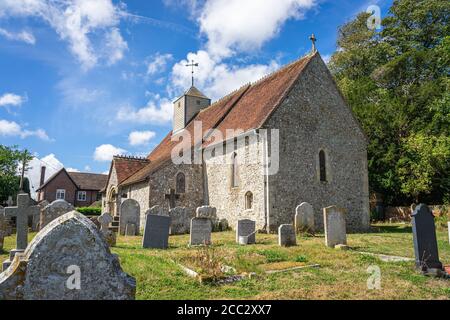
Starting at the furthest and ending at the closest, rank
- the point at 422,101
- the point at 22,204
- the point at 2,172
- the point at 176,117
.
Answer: the point at 2,172
the point at 176,117
the point at 422,101
the point at 22,204

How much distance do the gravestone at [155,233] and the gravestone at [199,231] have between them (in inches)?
39.1

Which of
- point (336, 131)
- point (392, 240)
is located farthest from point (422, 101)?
point (392, 240)

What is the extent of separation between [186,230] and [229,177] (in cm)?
400

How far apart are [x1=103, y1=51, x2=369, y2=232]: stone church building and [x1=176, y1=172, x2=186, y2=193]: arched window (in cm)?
6

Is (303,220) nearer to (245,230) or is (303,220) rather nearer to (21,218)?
(245,230)

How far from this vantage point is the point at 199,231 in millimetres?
12297

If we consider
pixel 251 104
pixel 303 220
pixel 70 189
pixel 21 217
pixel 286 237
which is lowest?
pixel 286 237

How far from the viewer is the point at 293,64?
69.2 feet

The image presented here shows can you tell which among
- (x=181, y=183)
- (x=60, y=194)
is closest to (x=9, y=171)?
(x=60, y=194)

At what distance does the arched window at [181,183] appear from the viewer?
834 inches

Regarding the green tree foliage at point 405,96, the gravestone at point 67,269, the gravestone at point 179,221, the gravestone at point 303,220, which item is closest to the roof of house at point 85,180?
the green tree foliage at point 405,96

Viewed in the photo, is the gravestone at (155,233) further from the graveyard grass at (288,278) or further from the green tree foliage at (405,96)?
the green tree foliage at (405,96)

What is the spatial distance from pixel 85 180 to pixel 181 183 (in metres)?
34.4
